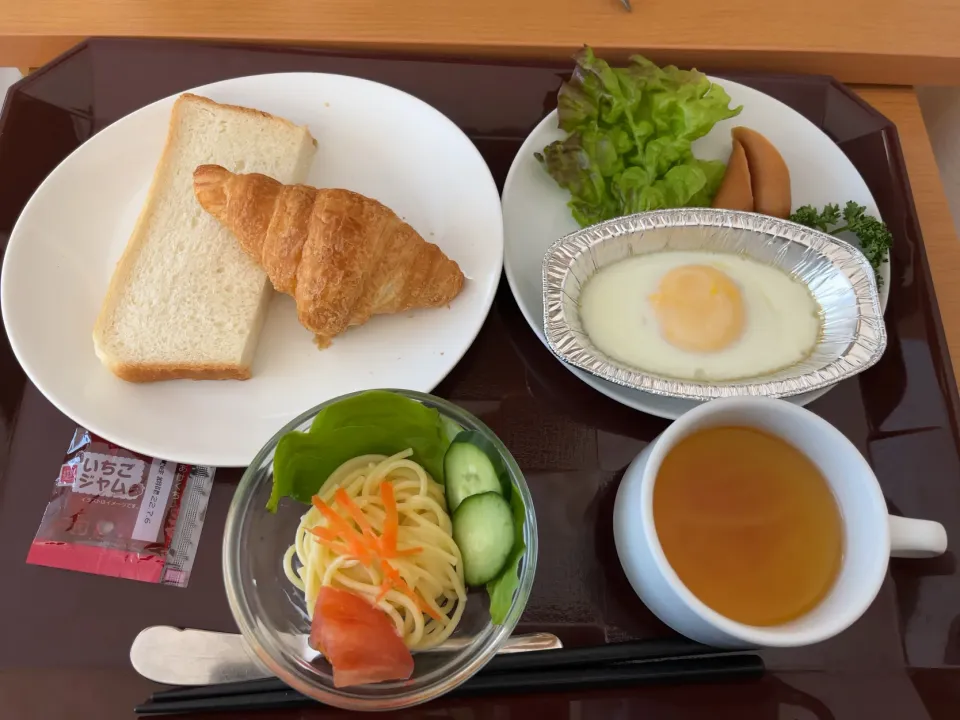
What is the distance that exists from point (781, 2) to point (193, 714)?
2.02 meters

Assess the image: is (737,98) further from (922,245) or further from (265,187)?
(265,187)

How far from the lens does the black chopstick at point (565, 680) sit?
968mm

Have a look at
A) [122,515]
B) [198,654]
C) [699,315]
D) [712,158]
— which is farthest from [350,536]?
[712,158]

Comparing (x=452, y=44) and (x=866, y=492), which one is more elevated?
(x=452, y=44)

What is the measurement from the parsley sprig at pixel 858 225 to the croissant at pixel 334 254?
746mm

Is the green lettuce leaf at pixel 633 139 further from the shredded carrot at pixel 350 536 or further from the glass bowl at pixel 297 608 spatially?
the shredded carrot at pixel 350 536

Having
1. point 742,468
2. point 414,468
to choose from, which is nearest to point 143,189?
point 414,468

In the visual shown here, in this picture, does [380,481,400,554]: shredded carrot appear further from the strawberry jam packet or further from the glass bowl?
the strawberry jam packet

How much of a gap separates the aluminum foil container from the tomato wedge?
54 centimetres

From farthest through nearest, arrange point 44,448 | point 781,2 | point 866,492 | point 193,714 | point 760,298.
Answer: point 781,2, point 760,298, point 44,448, point 193,714, point 866,492

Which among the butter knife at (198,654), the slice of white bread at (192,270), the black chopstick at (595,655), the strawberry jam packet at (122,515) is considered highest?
the slice of white bread at (192,270)

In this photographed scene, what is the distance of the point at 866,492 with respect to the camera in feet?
2.92

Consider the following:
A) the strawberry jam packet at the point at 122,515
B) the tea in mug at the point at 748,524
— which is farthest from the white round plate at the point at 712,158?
the strawberry jam packet at the point at 122,515

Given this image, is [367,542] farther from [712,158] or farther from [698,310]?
[712,158]
